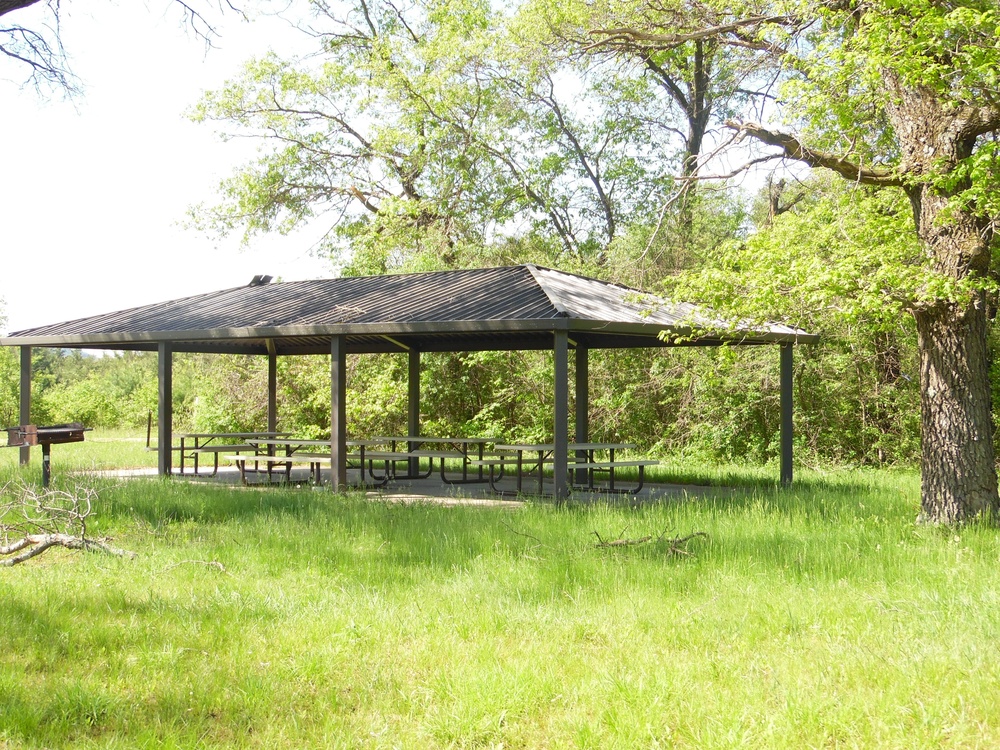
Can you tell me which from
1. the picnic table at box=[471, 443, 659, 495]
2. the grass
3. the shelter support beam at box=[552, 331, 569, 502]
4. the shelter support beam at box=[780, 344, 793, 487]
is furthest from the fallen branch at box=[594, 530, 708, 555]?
the shelter support beam at box=[780, 344, 793, 487]

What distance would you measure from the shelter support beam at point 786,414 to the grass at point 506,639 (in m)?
4.58

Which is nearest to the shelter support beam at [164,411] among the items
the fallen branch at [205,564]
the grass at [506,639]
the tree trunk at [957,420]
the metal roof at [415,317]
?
the metal roof at [415,317]

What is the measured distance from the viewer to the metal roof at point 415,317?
36.7 feet

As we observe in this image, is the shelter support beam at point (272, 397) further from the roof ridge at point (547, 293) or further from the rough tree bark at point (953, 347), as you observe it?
the rough tree bark at point (953, 347)

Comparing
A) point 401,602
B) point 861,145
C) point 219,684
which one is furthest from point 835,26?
point 219,684

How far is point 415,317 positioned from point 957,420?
20.0 feet

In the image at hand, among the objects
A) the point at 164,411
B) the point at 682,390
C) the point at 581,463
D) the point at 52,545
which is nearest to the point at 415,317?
the point at 581,463

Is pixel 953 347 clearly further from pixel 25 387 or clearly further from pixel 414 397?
pixel 25 387

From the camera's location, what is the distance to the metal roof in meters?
11.2

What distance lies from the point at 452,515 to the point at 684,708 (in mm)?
5725

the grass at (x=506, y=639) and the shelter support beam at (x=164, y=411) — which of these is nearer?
the grass at (x=506, y=639)

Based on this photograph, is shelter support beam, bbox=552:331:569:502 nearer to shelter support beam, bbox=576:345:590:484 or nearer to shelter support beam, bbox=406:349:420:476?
shelter support beam, bbox=576:345:590:484

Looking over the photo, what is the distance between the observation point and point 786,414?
13.6 metres

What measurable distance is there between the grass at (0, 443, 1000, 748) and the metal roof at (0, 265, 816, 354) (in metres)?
2.97
